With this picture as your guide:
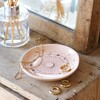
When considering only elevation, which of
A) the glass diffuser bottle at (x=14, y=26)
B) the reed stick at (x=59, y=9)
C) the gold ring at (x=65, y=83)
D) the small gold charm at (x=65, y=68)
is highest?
the reed stick at (x=59, y=9)

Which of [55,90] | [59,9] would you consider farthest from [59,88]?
[59,9]

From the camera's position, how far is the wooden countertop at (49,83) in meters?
0.75

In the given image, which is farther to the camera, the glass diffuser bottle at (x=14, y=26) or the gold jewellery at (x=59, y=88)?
the glass diffuser bottle at (x=14, y=26)

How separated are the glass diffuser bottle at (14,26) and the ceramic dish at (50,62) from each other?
71 mm

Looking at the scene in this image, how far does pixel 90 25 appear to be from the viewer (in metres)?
0.82

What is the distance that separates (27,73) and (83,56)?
6.6 inches

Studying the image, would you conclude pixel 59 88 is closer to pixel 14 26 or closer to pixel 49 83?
pixel 49 83

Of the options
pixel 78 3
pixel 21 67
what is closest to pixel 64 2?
pixel 78 3

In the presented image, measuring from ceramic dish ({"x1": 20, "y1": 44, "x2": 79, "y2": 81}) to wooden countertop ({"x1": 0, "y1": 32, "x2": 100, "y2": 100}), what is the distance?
2cm

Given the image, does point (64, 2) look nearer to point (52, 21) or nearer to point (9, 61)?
point (52, 21)

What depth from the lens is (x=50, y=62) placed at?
2.75ft

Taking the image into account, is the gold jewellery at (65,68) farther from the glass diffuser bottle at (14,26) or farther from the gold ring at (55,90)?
the glass diffuser bottle at (14,26)

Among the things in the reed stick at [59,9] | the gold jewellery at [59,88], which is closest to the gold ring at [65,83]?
the gold jewellery at [59,88]

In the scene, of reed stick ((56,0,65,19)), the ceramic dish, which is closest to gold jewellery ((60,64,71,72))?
the ceramic dish
